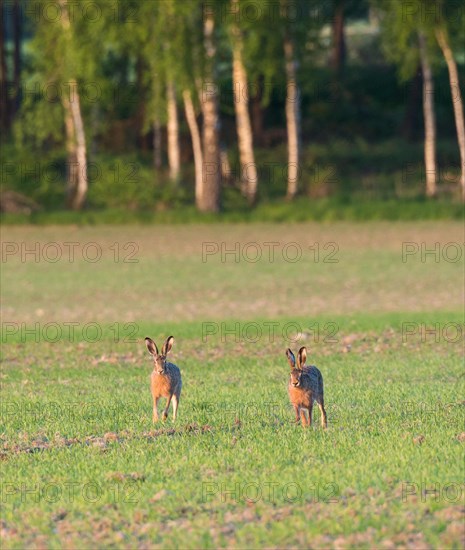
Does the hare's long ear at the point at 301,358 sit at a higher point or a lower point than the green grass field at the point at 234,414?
higher

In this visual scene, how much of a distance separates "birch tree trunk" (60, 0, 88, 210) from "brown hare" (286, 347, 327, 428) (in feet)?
114

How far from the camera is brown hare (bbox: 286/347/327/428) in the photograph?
1006cm

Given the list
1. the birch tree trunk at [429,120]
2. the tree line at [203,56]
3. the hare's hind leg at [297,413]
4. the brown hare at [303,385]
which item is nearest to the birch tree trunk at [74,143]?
the tree line at [203,56]

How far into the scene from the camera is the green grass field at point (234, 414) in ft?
25.8

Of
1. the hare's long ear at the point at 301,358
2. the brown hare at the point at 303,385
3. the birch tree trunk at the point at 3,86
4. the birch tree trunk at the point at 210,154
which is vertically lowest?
the brown hare at the point at 303,385

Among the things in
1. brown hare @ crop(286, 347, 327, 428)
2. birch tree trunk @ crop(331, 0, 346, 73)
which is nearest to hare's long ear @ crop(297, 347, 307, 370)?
brown hare @ crop(286, 347, 327, 428)

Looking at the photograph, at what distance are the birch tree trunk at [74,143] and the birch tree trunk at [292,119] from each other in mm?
7282

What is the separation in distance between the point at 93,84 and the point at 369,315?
24333 mm

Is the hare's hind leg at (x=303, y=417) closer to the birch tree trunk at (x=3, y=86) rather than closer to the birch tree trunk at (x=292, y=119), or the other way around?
the birch tree trunk at (x=292, y=119)

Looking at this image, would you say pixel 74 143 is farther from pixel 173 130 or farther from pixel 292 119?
pixel 292 119

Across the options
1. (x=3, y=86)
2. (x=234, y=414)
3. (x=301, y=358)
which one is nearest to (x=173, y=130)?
(x=3, y=86)

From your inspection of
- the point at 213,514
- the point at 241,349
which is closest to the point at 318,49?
the point at 241,349

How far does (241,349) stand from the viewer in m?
18.7

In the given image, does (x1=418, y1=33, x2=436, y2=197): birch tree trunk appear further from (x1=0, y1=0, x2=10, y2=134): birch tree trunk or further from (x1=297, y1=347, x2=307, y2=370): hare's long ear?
(x1=297, y1=347, x2=307, y2=370): hare's long ear
